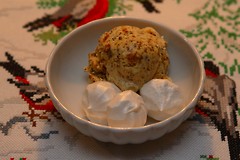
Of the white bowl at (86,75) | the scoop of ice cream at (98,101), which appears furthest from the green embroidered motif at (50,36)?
the scoop of ice cream at (98,101)

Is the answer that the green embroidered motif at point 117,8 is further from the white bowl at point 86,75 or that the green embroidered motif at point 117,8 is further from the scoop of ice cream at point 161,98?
the scoop of ice cream at point 161,98

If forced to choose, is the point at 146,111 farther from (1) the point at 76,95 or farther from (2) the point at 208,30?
(2) the point at 208,30

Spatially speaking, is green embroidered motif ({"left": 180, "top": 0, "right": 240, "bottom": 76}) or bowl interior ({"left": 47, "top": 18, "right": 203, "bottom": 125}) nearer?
bowl interior ({"left": 47, "top": 18, "right": 203, "bottom": 125})

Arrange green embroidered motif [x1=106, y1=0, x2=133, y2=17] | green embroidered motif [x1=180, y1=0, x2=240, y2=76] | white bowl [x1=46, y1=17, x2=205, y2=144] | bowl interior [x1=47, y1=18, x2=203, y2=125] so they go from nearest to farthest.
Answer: white bowl [x1=46, y1=17, x2=205, y2=144] → bowl interior [x1=47, y1=18, x2=203, y2=125] → green embroidered motif [x1=180, y1=0, x2=240, y2=76] → green embroidered motif [x1=106, y1=0, x2=133, y2=17]

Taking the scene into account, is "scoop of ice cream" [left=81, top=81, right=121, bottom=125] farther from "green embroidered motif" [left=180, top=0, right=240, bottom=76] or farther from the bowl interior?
"green embroidered motif" [left=180, top=0, right=240, bottom=76]

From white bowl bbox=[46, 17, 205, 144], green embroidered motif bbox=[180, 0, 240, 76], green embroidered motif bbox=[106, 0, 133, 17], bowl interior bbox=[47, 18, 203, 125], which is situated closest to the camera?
white bowl bbox=[46, 17, 205, 144]

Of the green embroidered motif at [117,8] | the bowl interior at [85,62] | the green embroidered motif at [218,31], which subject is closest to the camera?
the bowl interior at [85,62]

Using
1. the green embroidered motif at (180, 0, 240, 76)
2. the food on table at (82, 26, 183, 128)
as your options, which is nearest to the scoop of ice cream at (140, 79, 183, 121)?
the food on table at (82, 26, 183, 128)

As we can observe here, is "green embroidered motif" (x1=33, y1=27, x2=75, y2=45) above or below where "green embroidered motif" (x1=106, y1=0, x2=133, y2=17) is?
below
